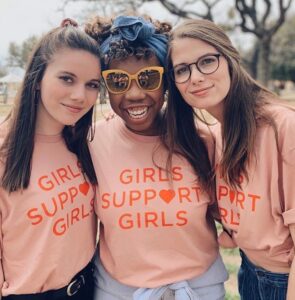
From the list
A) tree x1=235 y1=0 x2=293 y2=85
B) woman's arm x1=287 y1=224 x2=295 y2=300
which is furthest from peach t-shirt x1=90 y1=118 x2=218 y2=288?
tree x1=235 y1=0 x2=293 y2=85

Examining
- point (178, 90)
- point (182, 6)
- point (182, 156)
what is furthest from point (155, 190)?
point (182, 6)

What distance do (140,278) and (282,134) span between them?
3.11 feet

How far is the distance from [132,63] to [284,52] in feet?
91.1

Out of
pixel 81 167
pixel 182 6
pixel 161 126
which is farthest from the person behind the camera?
pixel 182 6

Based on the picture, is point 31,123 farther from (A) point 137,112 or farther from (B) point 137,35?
(B) point 137,35

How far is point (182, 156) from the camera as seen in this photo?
6.86 feet

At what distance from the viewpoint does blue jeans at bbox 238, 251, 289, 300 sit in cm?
189

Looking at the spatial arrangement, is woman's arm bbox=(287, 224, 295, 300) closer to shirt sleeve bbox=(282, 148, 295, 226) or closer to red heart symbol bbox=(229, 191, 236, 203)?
shirt sleeve bbox=(282, 148, 295, 226)

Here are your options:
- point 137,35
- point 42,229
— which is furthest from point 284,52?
point 42,229

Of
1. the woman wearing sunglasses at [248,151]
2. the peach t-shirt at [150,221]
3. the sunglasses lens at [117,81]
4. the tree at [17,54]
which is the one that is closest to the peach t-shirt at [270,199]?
the woman wearing sunglasses at [248,151]

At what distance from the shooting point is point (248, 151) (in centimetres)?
184

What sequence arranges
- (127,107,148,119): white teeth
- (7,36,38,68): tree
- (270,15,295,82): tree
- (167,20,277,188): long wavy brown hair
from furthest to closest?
(270,15,295,82): tree < (7,36,38,68): tree < (127,107,148,119): white teeth < (167,20,277,188): long wavy brown hair

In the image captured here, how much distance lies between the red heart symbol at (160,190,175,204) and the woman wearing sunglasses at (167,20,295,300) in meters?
0.24

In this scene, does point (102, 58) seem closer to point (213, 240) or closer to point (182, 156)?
point (182, 156)
